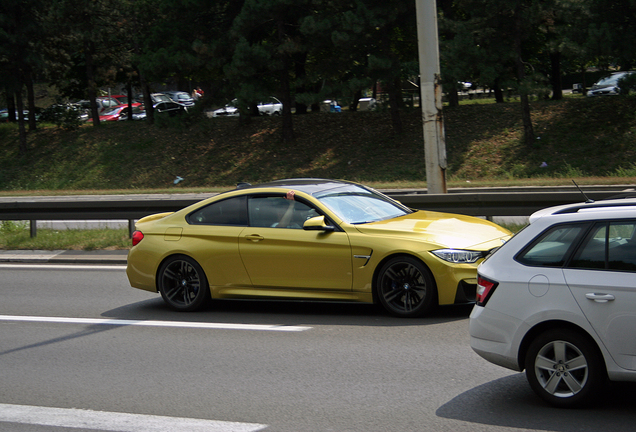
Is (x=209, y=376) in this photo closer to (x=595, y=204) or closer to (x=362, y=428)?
(x=362, y=428)

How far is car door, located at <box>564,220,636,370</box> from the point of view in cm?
444

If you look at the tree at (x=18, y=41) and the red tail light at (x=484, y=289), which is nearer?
the red tail light at (x=484, y=289)

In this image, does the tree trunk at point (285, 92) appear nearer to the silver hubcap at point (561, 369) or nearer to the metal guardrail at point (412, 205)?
the metal guardrail at point (412, 205)

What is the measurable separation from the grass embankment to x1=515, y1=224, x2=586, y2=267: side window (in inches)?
645

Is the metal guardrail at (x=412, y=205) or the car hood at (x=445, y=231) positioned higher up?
the metal guardrail at (x=412, y=205)

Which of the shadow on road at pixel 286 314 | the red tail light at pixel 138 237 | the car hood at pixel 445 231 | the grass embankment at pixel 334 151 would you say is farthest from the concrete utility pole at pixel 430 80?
the grass embankment at pixel 334 151

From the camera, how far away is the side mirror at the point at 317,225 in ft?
25.1

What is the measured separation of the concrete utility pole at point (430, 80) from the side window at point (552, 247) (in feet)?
24.1

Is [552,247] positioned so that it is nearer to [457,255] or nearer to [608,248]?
[608,248]

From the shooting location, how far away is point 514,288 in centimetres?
480

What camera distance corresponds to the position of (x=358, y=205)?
8.37 m

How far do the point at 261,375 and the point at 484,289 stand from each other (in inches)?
83.1

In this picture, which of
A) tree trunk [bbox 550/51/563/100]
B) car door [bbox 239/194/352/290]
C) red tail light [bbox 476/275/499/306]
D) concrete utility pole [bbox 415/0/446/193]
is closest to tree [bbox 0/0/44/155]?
tree trunk [bbox 550/51/563/100]

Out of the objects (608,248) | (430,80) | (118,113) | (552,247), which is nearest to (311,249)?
(552,247)
